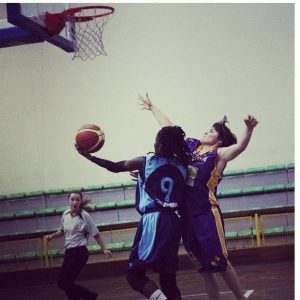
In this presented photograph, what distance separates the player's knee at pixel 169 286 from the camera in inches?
179

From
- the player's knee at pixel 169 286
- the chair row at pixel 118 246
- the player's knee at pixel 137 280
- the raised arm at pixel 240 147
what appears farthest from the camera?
the chair row at pixel 118 246

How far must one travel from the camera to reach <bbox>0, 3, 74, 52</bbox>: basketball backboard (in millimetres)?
5871

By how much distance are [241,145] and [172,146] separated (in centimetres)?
59

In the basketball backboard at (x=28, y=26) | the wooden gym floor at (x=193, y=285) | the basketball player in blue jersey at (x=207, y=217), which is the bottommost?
the wooden gym floor at (x=193, y=285)

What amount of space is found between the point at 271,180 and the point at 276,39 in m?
2.23

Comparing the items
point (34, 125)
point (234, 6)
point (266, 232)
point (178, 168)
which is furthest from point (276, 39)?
point (178, 168)

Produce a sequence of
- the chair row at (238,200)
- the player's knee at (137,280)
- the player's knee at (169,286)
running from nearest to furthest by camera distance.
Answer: the player's knee at (137,280), the player's knee at (169,286), the chair row at (238,200)

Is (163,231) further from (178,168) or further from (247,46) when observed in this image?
(247,46)

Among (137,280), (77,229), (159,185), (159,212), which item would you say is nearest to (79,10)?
(77,229)

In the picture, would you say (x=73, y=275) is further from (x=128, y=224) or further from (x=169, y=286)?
(x=128, y=224)

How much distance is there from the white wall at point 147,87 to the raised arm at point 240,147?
525 cm

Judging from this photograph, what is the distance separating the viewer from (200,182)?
5.06m

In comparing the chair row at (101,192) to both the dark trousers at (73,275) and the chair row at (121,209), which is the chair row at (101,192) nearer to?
the chair row at (121,209)

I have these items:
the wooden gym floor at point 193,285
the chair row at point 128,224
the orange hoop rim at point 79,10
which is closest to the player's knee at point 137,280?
the wooden gym floor at point 193,285
